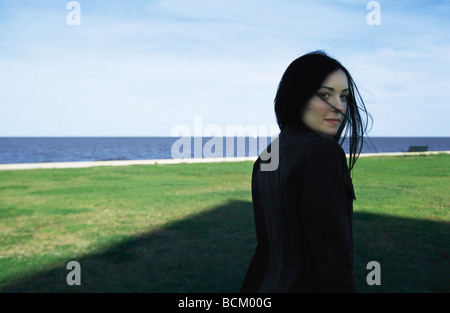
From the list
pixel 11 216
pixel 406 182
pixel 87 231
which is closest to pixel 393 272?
pixel 87 231

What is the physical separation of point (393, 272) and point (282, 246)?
12.9 ft

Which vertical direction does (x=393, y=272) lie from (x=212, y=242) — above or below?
below

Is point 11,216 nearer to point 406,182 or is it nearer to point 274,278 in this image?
point 274,278

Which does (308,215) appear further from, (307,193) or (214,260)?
(214,260)

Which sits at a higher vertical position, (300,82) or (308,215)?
(300,82)

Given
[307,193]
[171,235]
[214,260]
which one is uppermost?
[307,193]

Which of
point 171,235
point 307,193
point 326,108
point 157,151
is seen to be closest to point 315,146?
point 307,193

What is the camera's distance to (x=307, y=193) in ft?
4.21

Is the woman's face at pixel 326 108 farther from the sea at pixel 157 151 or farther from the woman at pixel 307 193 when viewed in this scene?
the sea at pixel 157 151

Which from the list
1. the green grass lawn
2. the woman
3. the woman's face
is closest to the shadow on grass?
the green grass lawn

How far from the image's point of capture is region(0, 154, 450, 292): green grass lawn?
458 centimetres

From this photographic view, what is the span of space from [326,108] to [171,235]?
17.2ft

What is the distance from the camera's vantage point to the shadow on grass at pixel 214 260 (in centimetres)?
439

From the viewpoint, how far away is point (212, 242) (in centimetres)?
596
